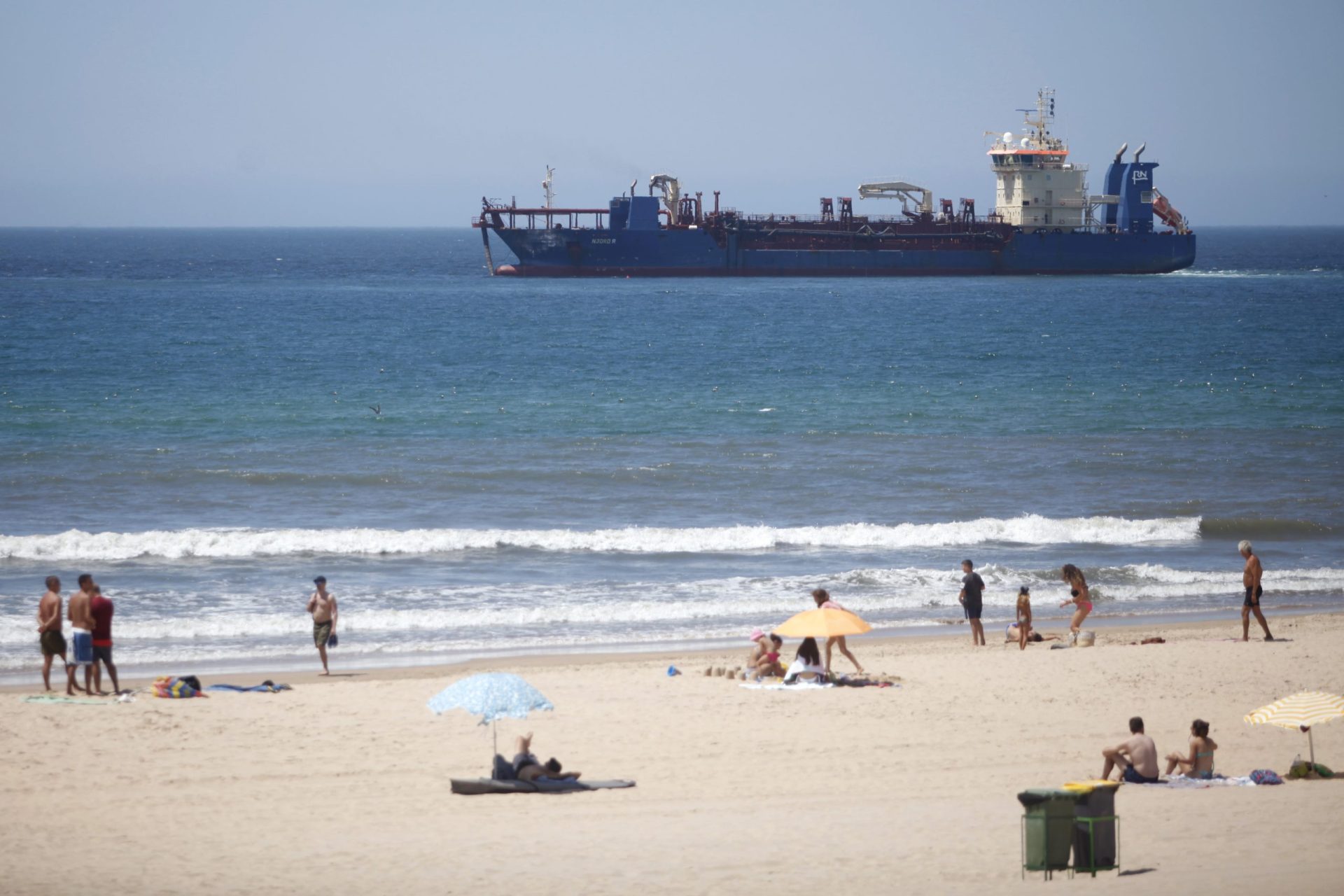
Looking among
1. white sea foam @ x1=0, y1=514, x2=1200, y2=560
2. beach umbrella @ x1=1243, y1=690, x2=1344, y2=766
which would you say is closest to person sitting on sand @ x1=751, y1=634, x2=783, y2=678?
beach umbrella @ x1=1243, y1=690, x2=1344, y2=766

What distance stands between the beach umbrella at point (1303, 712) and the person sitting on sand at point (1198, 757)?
0.32 m

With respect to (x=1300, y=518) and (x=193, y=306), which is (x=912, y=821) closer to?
(x=1300, y=518)

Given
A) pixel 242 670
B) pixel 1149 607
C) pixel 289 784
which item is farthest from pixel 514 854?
pixel 1149 607

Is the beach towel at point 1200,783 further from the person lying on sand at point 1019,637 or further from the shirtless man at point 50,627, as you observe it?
the shirtless man at point 50,627

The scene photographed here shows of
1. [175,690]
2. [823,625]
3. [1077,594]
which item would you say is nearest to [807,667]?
[823,625]

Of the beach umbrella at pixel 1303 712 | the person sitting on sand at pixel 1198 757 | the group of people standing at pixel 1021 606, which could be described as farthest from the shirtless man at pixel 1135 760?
the group of people standing at pixel 1021 606

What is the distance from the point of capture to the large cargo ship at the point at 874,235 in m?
80.5

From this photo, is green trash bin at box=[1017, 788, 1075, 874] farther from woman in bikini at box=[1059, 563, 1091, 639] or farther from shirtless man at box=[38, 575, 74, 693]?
shirtless man at box=[38, 575, 74, 693]

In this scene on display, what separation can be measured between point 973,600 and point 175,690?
Answer: 26.1 feet

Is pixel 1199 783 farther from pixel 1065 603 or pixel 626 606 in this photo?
pixel 626 606

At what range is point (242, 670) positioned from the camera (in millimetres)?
13898

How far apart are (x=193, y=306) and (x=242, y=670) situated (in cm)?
5737

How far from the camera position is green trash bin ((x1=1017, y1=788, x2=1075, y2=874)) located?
25.6 feet

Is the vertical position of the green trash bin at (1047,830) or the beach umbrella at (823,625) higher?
the beach umbrella at (823,625)
